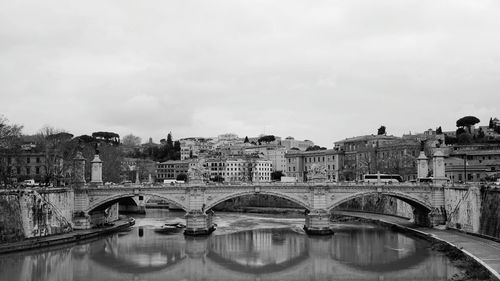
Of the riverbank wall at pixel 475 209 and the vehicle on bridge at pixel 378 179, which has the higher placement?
the vehicle on bridge at pixel 378 179

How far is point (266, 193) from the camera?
143 ft

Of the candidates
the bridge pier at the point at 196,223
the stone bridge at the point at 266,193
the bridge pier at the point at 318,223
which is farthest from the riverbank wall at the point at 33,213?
the bridge pier at the point at 318,223

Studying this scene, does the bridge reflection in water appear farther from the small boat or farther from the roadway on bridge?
the small boat

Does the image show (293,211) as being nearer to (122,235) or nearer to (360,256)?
(122,235)

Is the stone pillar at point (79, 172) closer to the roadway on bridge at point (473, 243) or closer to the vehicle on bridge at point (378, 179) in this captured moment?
the vehicle on bridge at point (378, 179)

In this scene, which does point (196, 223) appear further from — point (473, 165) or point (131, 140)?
point (131, 140)

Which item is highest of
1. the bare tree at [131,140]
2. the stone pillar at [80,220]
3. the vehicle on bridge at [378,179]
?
the bare tree at [131,140]

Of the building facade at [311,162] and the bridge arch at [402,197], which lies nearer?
the bridge arch at [402,197]

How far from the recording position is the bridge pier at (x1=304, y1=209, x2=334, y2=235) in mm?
42344

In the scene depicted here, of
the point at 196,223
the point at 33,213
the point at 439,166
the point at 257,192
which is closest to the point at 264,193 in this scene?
the point at 257,192

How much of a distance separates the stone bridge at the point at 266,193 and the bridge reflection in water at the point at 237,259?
6.68 feet

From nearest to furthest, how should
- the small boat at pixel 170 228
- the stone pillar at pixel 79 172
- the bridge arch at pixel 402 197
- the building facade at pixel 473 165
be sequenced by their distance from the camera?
1. the bridge arch at pixel 402 197
2. the stone pillar at pixel 79 172
3. the small boat at pixel 170 228
4. the building facade at pixel 473 165

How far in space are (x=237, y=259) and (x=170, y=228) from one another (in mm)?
16329

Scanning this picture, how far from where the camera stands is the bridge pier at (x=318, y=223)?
42.3 metres
